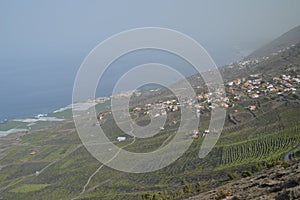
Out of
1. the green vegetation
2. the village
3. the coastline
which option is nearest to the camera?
the green vegetation

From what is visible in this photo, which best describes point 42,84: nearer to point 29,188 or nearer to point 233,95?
point 233,95

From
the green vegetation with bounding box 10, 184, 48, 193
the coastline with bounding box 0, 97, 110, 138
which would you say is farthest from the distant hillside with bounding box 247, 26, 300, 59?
the green vegetation with bounding box 10, 184, 48, 193

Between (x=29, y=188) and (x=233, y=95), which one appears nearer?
(x=29, y=188)

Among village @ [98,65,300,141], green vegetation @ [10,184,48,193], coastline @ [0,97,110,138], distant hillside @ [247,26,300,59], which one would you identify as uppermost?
distant hillside @ [247,26,300,59]

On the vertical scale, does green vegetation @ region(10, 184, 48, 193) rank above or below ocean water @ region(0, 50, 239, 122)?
below

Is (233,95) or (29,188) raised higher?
(233,95)

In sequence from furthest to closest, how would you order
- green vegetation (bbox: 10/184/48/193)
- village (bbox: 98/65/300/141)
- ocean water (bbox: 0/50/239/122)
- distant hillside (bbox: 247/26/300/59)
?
distant hillside (bbox: 247/26/300/59)
ocean water (bbox: 0/50/239/122)
village (bbox: 98/65/300/141)
green vegetation (bbox: 10/184/48/193)

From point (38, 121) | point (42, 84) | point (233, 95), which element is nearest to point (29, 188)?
point (233, 95)

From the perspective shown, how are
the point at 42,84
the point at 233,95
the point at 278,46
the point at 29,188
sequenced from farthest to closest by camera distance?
1. the point at 42,84
2. the point at 278,46
3. the point at 233,95
4. the point at 29,188

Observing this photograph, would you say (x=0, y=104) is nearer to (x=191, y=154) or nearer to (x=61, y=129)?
(x=61, y=129)

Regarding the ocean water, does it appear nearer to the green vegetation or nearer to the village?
the village

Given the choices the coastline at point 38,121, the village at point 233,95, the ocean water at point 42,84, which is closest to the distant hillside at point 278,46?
the ocean water at point 42,84
